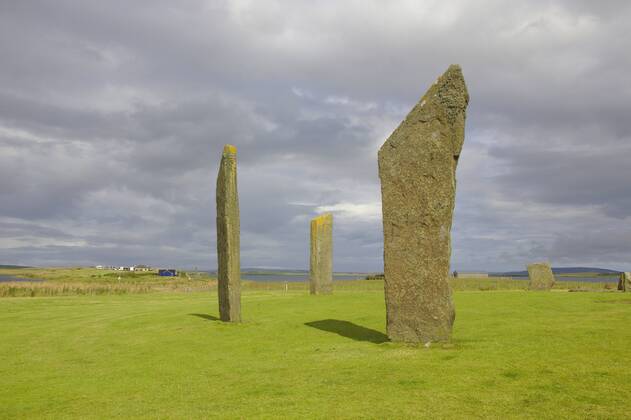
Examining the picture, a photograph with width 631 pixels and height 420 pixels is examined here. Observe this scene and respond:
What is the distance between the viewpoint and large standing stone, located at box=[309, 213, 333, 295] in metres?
24.0

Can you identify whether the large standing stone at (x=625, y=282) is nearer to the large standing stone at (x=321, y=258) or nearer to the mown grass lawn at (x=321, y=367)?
the mown grass lawn at (x=321, y=367)

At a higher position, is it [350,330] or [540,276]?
[540,276]

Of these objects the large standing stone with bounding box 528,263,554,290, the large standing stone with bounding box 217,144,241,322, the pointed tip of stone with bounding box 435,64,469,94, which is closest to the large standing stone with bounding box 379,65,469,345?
the pointed tip of stone with bounding box 435,64,469,94

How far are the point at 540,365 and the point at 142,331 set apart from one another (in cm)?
1015

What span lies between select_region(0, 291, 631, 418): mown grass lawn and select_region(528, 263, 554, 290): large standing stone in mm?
10040

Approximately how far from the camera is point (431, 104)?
10305mm

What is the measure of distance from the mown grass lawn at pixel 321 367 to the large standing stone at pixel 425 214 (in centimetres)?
61

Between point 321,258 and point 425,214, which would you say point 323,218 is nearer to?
point 321,258

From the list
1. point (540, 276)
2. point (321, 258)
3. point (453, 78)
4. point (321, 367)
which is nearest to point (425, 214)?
point (453, 78)

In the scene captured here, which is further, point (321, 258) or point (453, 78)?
point (321, 258)

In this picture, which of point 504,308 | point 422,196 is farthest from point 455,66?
point 504,308

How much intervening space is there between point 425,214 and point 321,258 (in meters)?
14.2

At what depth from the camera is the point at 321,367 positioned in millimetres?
8969

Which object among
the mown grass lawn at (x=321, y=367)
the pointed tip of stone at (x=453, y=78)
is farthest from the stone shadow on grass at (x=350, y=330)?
the pointed tip of stone at (x=453, y=78)
